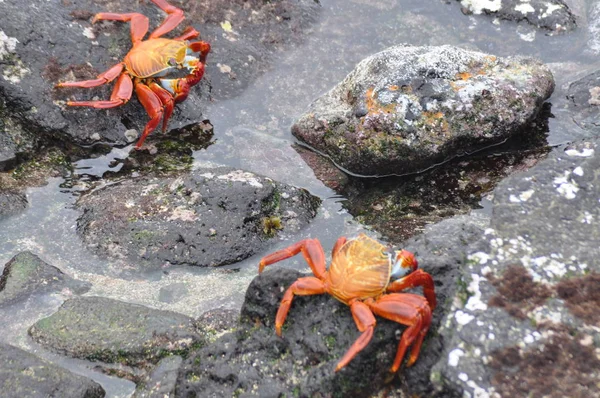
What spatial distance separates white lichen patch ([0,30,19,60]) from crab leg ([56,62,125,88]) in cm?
42

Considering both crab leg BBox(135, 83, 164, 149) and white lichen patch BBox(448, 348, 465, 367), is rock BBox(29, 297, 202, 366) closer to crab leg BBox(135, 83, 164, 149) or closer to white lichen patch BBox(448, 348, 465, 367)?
white lichen patch BBox(448, 348, 465, 367)

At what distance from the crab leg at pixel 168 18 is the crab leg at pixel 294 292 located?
10.1ft

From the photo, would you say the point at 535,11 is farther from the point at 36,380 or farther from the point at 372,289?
the point at 36,380

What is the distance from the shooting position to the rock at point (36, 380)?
3.15 m

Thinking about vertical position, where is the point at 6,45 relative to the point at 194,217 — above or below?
above

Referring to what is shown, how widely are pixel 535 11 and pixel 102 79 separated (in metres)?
3.77

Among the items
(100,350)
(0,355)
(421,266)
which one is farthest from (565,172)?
(0,355)

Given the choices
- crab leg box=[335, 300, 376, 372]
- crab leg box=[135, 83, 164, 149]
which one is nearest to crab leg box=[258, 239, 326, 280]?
crab leg box=[335, 300, 376, 372]

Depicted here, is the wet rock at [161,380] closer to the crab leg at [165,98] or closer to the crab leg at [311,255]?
the crab leg at [311,255]

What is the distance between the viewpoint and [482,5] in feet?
19.3

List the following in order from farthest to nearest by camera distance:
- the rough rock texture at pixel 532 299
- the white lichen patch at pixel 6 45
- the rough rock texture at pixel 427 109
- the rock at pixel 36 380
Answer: the white lichen patch at pixel 6 45 < the rough rock texture at pixel 427 109 < the rock at pixel 36 380 < the rough rock texture at pixel 532 299

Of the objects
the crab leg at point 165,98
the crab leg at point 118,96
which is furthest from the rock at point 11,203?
the crab leg at point 165,98

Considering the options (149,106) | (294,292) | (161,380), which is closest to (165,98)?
(149,106)

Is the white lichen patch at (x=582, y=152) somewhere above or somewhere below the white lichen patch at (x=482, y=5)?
above
